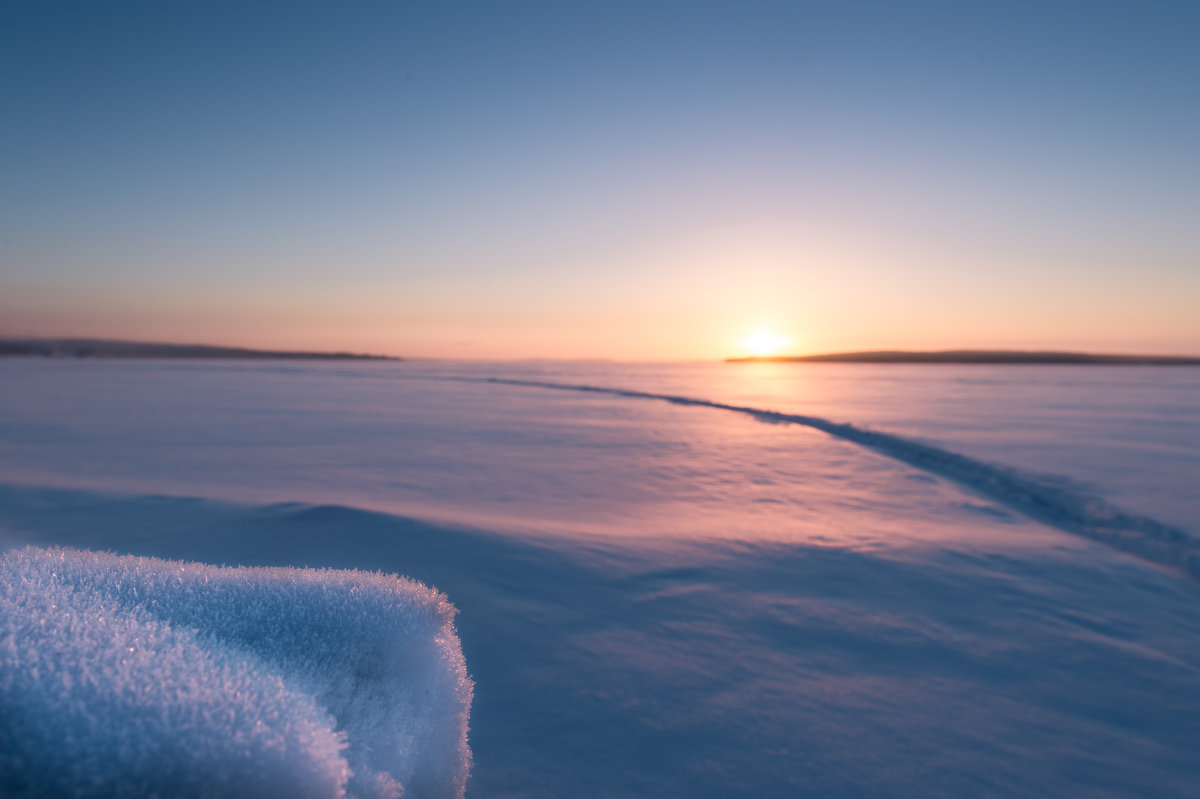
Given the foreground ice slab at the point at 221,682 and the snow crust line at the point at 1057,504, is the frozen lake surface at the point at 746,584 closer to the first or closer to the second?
the snow crust line at the point at 1057,504

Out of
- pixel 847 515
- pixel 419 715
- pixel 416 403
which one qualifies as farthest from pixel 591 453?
pixel 416 403

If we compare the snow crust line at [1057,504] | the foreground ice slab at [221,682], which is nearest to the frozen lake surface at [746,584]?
the snow crust line at [1057,504]

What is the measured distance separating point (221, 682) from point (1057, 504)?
5.62 m

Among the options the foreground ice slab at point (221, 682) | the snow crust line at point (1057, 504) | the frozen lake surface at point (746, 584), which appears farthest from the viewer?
the snow crust line at point (1057, 504)

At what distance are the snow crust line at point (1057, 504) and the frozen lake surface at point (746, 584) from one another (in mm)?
35

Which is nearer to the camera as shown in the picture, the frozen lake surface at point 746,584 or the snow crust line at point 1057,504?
the frozen lake surface at point 746,584

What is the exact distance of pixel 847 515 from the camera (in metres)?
4.27

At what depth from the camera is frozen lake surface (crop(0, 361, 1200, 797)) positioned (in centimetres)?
163

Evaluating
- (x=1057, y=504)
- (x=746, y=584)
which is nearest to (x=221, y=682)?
(x=746, y=584)

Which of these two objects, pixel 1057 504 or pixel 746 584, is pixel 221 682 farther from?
pixel 1057 504

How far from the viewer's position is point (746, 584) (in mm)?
2787

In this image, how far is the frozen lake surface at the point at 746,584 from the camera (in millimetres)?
1626

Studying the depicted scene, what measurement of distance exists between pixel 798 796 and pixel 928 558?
2230 millimetres

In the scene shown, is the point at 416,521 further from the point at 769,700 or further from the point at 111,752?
the point at 111,752
